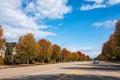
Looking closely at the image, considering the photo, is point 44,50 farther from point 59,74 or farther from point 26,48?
point 59,74

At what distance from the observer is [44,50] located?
104375 millimetres

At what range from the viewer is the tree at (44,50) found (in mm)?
102875

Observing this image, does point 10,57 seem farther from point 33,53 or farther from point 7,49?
point 33,53

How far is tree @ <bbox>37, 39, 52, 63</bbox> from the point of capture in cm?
10288

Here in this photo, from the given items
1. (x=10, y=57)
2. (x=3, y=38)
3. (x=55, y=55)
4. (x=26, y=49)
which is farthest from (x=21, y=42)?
(x=55, y=55)

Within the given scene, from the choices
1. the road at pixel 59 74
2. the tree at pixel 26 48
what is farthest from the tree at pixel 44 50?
the road at pixel 59 74

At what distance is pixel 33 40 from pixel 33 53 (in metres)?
4.18

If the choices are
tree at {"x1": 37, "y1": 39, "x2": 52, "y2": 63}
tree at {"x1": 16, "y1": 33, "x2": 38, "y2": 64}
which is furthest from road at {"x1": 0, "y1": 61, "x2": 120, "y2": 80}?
tree at {"x1": 37, "y1": 39, "x2": 52, "y2": 63}

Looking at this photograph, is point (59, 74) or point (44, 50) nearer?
point (59, 74)

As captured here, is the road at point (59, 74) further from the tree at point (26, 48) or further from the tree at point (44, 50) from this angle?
the tree at point (44, 50)

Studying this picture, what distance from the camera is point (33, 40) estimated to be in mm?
83750

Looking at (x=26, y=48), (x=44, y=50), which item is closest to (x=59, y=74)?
(x=26, y=48)

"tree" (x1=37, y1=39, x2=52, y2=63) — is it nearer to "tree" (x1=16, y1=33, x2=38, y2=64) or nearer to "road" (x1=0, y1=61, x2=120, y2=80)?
"tree" (x1=16, y1=33, x2=38, y2=64)

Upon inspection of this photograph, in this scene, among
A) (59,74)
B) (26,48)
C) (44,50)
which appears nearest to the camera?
(59,74)
